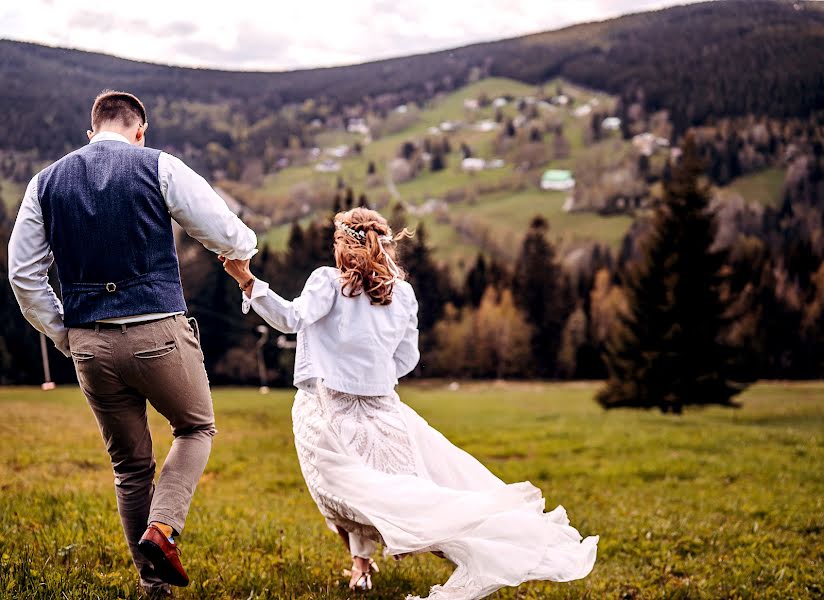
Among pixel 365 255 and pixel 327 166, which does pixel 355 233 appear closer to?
pixel 365 255

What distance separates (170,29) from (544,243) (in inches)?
1572

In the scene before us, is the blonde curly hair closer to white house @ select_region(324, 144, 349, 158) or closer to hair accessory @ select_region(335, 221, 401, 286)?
hair accessory @ select_region(335, 221, 401, 286)

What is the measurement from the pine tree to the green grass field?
13.1 m

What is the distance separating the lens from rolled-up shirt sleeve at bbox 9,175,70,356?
4.48 meters

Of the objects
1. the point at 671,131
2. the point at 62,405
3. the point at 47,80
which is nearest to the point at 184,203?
the point at 62,405

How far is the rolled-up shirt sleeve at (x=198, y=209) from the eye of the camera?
177 inches

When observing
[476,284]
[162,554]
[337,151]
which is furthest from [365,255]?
[337,151]

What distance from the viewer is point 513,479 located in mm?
14578

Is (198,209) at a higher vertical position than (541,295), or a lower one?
higher

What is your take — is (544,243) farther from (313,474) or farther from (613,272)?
(313,474)

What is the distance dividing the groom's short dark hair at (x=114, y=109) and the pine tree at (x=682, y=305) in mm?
31289

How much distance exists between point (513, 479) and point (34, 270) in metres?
11.5

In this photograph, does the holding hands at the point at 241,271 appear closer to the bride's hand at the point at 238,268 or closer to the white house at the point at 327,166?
the bride's hand at the point at 238,268

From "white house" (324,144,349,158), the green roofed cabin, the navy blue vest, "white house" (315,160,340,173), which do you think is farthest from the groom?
"white house" (324,144,349,158)
